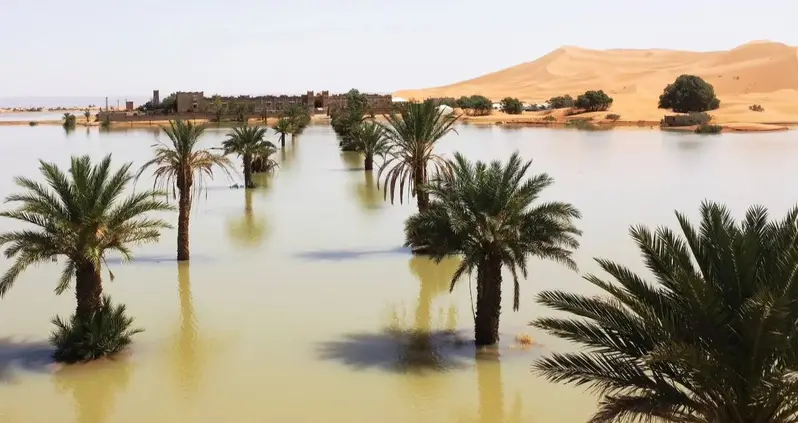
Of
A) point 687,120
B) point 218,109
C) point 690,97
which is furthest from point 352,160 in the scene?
point 218,109

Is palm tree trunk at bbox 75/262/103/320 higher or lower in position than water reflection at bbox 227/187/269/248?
higher

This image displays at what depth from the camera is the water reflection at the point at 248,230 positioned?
70.5 feet

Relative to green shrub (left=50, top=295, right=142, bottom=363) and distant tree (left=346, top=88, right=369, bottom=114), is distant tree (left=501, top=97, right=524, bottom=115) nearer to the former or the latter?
distant tree (left=346, top=88, right=369, bottom=114)

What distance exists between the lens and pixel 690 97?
81.8 metres

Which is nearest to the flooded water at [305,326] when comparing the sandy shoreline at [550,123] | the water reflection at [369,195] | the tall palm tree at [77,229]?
the water reflection at [369,195]

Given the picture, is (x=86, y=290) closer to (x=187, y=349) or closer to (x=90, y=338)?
(x=90, y=338)

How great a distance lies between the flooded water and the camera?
10172 millimetres

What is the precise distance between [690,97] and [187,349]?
79.3m

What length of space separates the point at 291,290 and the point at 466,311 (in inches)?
155

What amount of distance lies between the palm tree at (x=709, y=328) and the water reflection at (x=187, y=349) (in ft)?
20.1

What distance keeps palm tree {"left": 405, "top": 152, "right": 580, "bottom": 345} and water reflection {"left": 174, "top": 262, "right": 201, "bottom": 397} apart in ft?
13.8

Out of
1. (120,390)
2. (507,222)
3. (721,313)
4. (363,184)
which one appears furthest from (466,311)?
(363,184)

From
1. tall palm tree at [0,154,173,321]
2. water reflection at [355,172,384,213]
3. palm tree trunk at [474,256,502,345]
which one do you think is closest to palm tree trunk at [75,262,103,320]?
tall palm tree at [0,154,173,321]

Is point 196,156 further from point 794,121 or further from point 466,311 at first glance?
point 794,121
